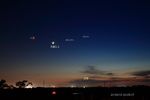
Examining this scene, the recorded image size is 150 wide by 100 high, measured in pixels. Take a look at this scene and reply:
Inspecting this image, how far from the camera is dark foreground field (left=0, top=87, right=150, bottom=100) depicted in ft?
218

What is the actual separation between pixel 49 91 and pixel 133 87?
84.7ft

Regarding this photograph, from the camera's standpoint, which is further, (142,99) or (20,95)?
(142,99)

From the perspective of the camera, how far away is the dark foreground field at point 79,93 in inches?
2611

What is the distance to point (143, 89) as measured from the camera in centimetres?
8138

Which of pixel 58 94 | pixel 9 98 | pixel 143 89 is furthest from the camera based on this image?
pixel 143 89

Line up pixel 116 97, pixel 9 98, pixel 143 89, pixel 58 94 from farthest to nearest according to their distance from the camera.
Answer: pixel 143 89, pixel 116 97, pixel 58 94, pixel 9 98

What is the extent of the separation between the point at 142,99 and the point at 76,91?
1680cm

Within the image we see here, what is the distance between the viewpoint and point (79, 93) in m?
78.3

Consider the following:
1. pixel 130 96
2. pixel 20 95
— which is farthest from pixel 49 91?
pixel 130 96

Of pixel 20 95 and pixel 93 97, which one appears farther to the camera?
pixel 93 97

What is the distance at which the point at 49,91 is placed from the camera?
235ft

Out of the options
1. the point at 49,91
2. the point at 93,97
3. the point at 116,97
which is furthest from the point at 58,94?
the point at 116,97

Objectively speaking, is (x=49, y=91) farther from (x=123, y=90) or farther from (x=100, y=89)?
(x=123, y=90)

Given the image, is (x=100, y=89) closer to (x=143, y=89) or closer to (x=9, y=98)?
(x=143, y=89)
